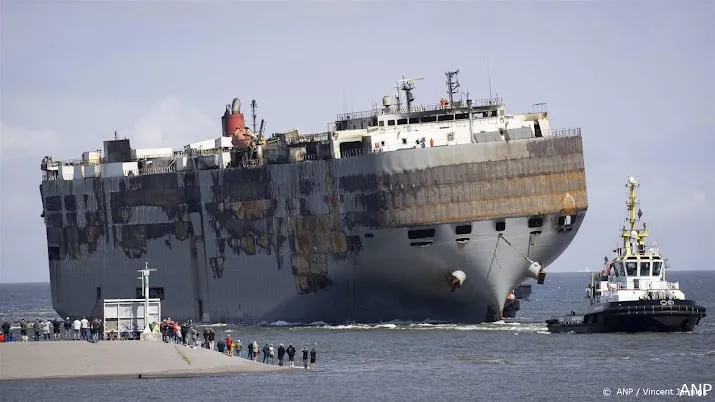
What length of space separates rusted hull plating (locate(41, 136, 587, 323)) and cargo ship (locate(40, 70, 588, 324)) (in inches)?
3.4

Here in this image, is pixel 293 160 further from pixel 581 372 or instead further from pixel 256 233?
pixel 581 372

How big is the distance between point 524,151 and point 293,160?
15738 mm

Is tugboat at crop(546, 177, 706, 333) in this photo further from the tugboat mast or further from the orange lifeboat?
the orange lifeboat

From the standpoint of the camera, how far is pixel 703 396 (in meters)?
70.5

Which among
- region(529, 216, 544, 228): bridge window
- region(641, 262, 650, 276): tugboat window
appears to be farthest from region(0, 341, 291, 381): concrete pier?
region(529, 216, 544, 228): bridge window

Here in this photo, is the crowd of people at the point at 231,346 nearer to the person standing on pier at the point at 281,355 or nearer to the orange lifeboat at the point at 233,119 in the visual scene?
the person standing on pier at the point at 281,355

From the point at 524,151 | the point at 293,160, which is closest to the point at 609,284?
the point at 524,151

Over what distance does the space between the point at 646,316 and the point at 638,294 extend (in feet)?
4.54

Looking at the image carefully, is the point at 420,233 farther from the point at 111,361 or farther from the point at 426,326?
the point at 111,361

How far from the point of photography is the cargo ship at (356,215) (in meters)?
101

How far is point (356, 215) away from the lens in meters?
104

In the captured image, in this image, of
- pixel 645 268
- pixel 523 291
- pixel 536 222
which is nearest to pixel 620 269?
pixel 645 268

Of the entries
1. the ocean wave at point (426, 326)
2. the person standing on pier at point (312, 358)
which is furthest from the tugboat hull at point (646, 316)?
the person standing on pier at point (312, 358)

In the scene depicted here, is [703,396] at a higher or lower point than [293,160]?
lower
